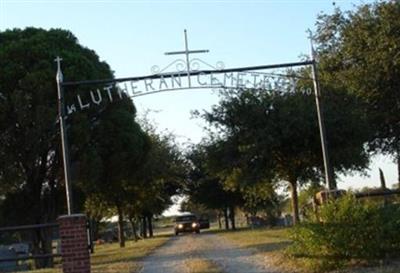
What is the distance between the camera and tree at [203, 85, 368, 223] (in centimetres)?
3058

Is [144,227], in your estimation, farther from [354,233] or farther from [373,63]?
[354,233]

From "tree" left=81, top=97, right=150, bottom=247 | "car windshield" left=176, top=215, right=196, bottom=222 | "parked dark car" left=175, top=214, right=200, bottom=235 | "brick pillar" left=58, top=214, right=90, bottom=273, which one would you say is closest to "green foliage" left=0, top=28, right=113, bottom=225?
"tree" left=81, top=97, right=150, bottom=247

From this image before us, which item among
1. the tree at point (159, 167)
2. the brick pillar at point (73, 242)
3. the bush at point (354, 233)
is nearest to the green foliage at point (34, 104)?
the tree at point (159, 167)

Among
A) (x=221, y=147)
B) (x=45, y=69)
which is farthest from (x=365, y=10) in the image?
(x=45, y=69)

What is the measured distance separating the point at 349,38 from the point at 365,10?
5.37 ft

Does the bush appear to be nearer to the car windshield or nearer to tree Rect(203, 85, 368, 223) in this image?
tree Rect(203, 85, 368, 223)

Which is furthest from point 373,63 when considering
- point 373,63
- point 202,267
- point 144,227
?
point 144,227

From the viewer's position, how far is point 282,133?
30.6 metres

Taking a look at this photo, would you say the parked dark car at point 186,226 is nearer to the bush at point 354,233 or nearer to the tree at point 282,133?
the tree at point 282,133

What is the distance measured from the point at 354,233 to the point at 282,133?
52.1ft

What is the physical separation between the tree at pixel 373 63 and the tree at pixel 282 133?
126 centimetres

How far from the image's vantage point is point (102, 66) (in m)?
32.6

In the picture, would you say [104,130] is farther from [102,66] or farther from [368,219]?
[368,219]

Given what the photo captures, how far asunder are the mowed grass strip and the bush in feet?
8.35
